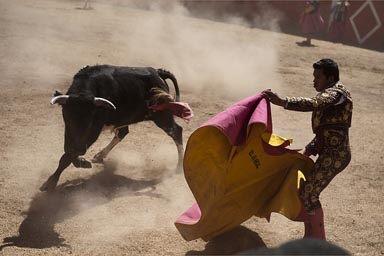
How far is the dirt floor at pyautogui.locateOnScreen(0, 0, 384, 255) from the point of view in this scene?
4855mm

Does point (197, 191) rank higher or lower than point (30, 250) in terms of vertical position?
higher

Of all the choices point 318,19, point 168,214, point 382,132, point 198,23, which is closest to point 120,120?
point 168,214

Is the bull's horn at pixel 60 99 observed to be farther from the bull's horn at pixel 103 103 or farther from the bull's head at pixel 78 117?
the bull's horn at pixel 103 103

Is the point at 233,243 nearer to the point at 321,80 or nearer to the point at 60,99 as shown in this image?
the point at 321,80

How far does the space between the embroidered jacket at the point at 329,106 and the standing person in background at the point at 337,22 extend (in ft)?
52.5

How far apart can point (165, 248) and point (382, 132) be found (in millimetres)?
5465

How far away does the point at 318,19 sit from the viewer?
1919 centimetres

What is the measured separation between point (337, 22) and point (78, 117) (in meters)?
16.0

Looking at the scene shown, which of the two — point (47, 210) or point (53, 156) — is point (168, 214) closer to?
point (47, 210)

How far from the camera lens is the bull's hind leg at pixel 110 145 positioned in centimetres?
661

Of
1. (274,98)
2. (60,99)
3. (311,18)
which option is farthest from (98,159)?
(311,18)

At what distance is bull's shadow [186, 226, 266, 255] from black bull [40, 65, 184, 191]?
169cm

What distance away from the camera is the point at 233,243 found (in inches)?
186

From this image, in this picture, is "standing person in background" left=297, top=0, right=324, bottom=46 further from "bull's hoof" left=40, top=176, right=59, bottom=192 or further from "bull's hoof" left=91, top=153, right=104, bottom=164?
"bull's hoof" left=40, top=176, right=59, bottom=192
